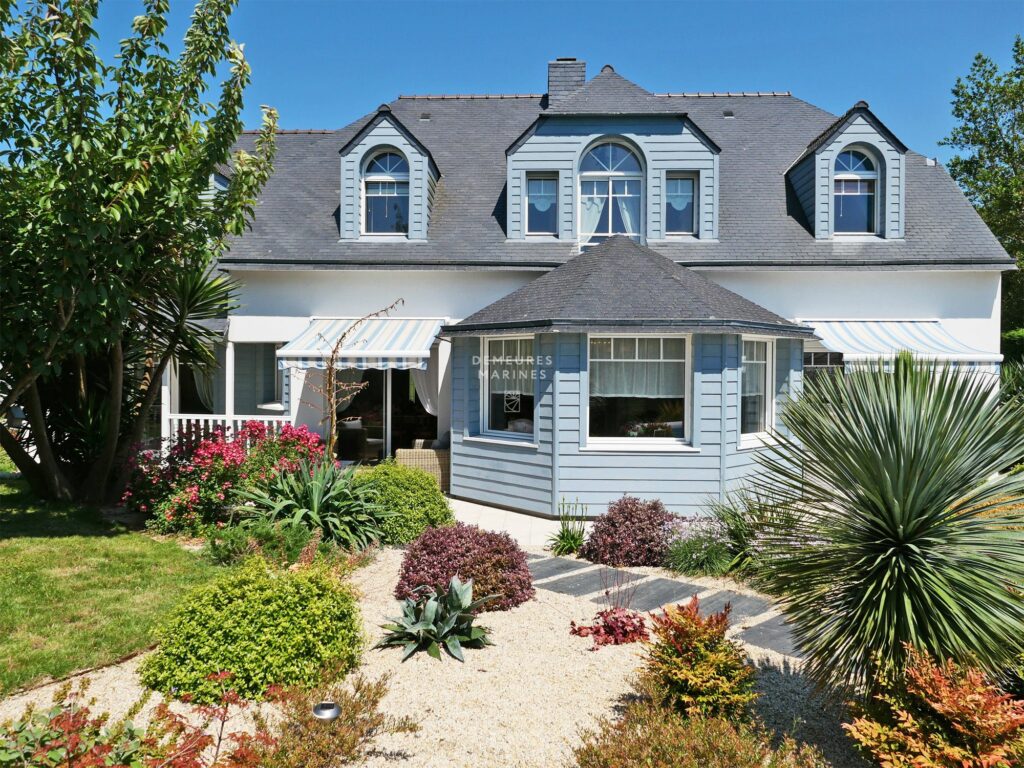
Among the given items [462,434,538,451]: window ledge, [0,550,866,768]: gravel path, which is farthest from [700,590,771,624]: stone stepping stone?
[462,434,538,451]: window ledge

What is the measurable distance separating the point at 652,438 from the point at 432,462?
6137mm

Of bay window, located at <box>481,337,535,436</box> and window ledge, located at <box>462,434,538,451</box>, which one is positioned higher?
bay window, located at <box>481,337,535,436</box>

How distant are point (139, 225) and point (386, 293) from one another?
8.86 meters

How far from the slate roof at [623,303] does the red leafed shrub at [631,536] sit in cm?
454

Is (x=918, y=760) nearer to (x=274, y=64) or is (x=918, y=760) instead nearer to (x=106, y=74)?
(x=106, y=74)

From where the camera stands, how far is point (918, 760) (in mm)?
4352

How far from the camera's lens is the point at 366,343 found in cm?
1778

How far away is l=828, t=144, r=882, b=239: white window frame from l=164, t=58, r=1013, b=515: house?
7cm

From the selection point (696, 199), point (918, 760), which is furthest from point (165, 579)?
point (696, 199)

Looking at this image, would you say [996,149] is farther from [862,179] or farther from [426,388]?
[426,388]

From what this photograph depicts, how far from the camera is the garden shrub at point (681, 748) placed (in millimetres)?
4668

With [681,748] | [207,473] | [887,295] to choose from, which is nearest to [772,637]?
[681,748]

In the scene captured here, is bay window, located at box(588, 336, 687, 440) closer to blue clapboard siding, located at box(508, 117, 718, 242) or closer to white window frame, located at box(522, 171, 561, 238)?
blue clapboard siding, located at box(508, 117, 718, 242)

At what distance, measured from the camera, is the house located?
17.0 meters
